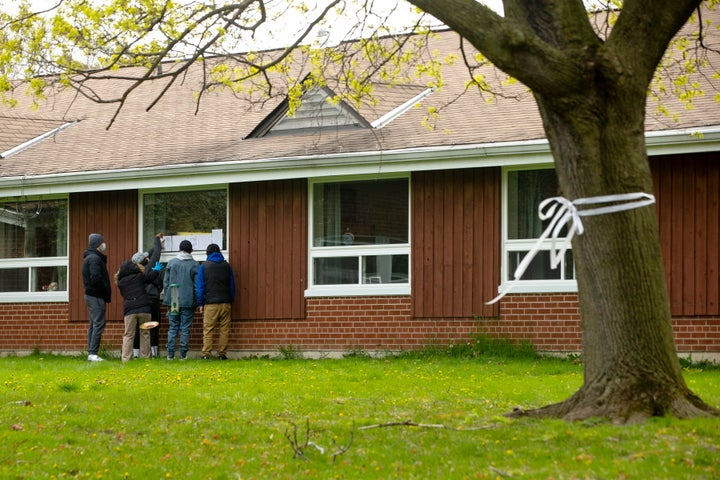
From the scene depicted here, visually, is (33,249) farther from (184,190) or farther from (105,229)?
(184,190)

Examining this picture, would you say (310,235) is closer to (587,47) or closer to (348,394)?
(348,394)

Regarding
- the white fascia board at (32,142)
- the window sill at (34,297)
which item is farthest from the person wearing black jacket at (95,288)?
the white fascia board at (32,142)

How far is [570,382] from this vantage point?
1202cm

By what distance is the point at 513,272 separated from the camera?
1559cm

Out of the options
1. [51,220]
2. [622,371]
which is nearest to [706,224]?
[622,371]

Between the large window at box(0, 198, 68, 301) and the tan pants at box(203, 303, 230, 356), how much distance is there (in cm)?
324

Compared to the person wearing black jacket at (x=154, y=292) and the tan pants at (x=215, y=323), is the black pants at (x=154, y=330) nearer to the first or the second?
the person wearing black jacket at (x=154, y=292)

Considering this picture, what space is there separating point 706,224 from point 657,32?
653 centimetres

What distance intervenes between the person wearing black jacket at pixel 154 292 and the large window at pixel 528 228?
5.52m

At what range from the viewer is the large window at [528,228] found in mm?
15383

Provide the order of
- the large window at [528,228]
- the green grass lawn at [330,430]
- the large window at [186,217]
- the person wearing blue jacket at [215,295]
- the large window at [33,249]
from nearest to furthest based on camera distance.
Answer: the green grass lawn at [330,430]
the large window at [528,228]
the person wearing blue jacket at [215,295]
the large window at [186,217]
the large window at [33,249]

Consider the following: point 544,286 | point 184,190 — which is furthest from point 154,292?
point 544,286

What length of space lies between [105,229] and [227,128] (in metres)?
2.65

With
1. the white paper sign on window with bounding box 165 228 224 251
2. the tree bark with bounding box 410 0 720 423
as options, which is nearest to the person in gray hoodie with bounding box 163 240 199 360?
the white paper sign on window with bounding box 165 228 224 251
